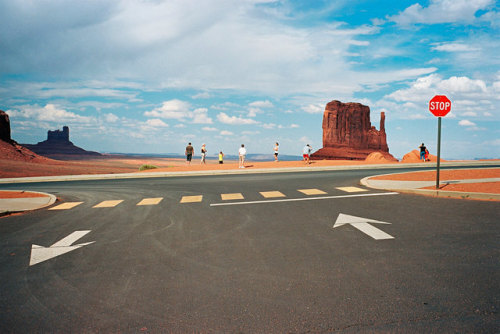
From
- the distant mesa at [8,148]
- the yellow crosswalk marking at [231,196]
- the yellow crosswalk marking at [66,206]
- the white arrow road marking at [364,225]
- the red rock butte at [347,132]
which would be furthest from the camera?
the red rock butte at [347,132]

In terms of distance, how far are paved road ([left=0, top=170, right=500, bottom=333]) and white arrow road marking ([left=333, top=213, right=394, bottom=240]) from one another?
0.07 metres

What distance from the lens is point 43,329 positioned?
134 inches

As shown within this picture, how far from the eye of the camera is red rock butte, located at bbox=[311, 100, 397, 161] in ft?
384

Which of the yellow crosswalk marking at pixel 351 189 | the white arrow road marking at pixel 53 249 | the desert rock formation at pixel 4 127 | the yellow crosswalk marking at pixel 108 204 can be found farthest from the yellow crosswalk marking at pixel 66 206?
the desert rock formation at pixel 4 127

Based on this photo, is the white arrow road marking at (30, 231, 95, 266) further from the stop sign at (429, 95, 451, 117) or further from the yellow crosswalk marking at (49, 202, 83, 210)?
the stop sign at (429, 95, 451, 117)

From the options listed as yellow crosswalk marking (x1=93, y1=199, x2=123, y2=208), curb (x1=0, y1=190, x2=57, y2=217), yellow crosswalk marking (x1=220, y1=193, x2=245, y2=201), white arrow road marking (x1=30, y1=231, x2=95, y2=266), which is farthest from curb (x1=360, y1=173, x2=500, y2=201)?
curb (x1=0, y1=190, x2=57, y2=217)

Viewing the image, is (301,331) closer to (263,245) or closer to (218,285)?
(218,285)

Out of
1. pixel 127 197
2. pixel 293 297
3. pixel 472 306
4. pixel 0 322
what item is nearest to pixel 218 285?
pixel 293 297

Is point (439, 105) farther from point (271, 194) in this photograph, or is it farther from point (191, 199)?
point (191, 199)

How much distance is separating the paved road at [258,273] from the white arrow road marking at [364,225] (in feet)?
0.24

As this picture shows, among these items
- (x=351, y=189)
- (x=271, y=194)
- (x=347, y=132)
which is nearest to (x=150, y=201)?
(x=271, y=194)

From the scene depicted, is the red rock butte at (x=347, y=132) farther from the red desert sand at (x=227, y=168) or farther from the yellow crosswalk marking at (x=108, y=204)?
the yellow crosswalk marking at (x=108, y=204)

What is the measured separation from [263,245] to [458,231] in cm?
377

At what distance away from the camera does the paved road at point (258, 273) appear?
11.5ft
